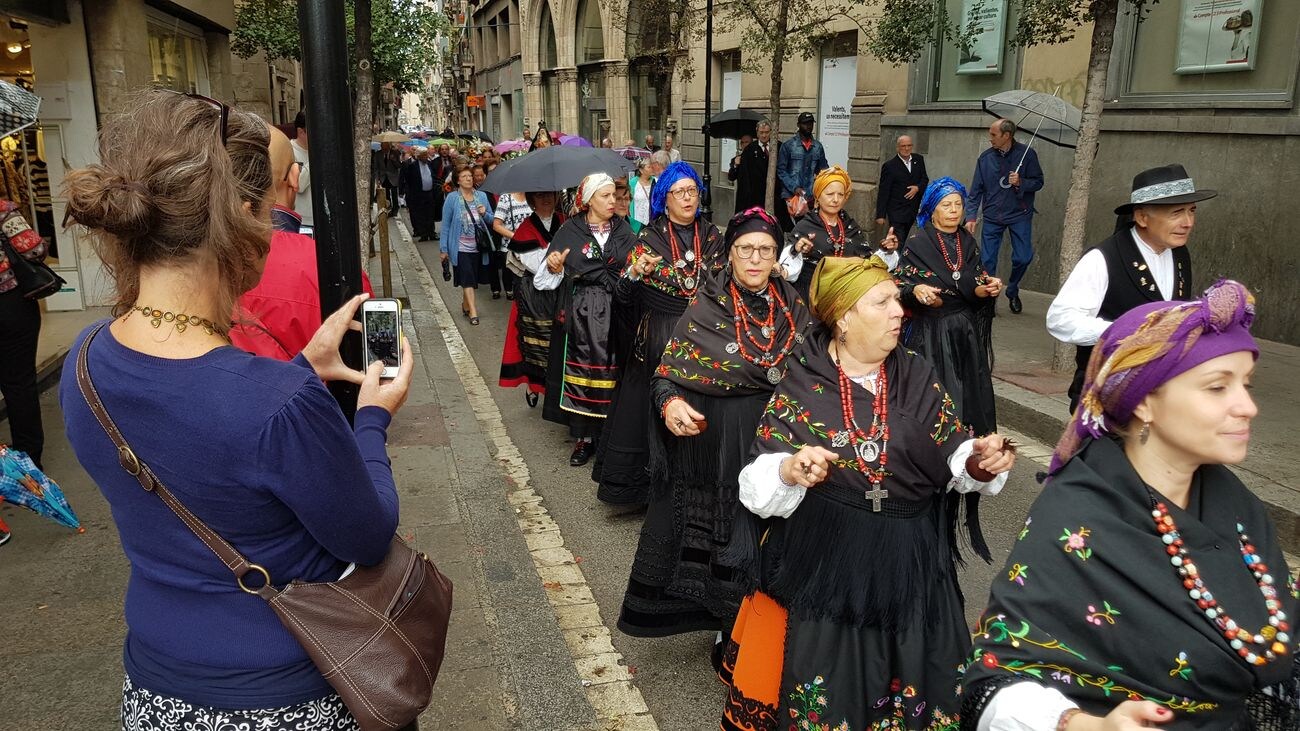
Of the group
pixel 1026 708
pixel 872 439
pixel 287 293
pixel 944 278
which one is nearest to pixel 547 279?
pixel 944 278

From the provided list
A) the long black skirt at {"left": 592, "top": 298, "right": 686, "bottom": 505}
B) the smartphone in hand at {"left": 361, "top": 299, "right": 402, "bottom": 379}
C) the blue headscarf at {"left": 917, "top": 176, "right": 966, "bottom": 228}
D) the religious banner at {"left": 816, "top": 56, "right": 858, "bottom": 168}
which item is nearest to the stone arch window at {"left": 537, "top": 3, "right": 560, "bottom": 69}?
the religious banner at {"left": 816, "top": 56, "right": 858, "bottom": 168}

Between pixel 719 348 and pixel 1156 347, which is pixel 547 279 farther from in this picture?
pixel 1156 347

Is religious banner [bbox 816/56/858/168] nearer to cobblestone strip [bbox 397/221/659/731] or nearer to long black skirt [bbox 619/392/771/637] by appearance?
cobblestone strip [bbox 397/221/659/731]

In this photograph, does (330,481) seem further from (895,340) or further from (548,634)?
(548,634)

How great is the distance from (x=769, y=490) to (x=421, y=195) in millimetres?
18268

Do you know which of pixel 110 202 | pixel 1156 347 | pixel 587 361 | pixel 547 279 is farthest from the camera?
pixel 547 279

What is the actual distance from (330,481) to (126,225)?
1.74ft

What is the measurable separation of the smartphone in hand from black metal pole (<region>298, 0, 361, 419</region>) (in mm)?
139

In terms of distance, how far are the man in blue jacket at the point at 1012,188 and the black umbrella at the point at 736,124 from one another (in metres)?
6.09

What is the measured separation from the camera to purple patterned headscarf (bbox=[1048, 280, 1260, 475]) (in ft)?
5.99

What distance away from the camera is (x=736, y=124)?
53.9 ft

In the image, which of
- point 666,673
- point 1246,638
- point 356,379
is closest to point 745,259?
point 666,673

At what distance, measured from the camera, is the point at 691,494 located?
3.92 meters

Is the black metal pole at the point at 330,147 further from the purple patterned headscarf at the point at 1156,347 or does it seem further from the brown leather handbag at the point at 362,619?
the purple patterned headscarf at the point at 1156,347
